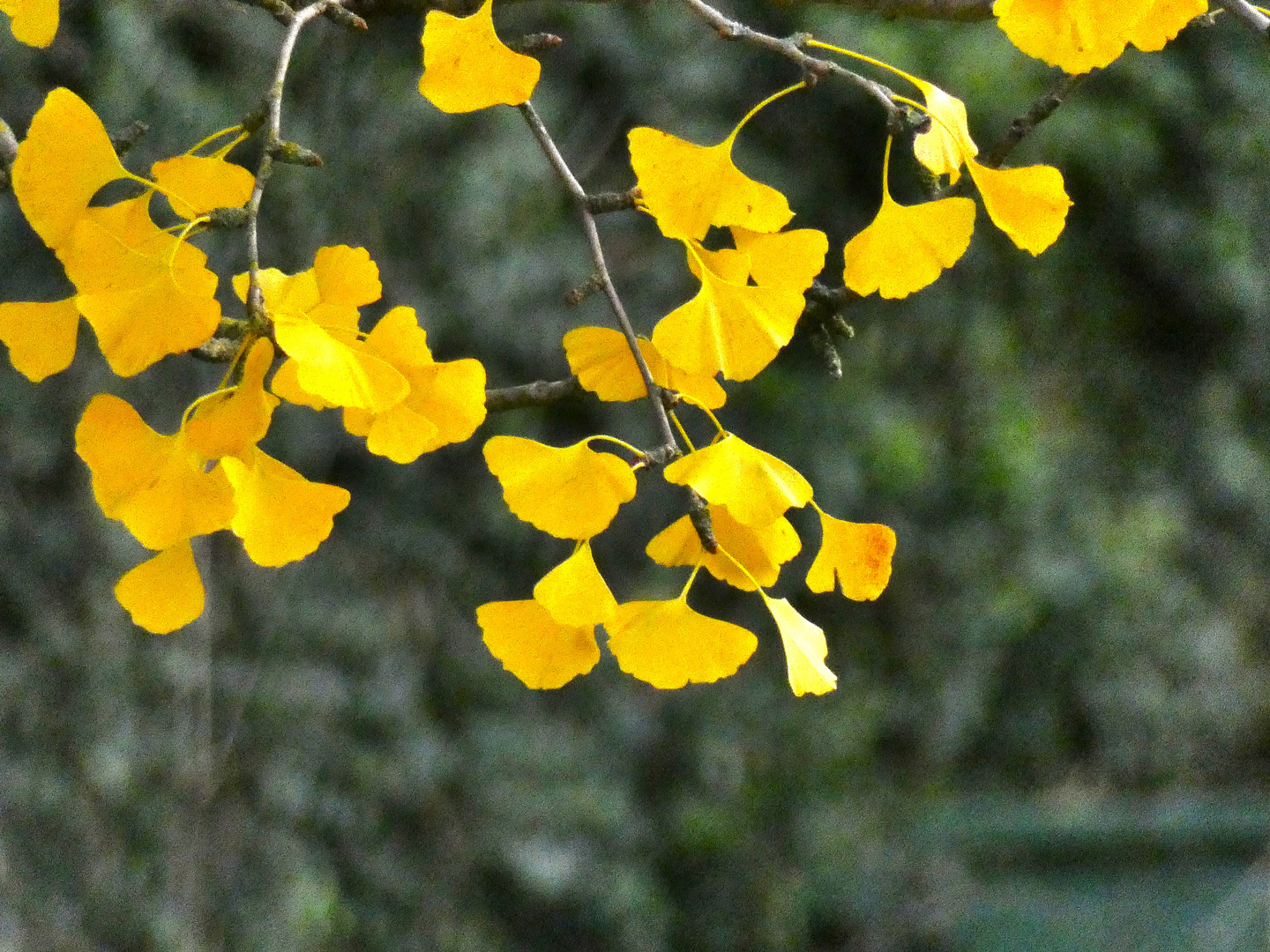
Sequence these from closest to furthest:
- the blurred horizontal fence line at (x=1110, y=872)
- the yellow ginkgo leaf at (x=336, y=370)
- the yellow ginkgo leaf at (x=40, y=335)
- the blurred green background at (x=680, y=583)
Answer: the yellow ginkgo leaf at (x=336, y=370)
the yellow ginkgo leaf at (x=40, y=335)
the blurred green background at (x=680, y=583)
the blurred horizontal fence line at (x=1110, y=872)

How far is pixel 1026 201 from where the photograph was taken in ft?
1.63

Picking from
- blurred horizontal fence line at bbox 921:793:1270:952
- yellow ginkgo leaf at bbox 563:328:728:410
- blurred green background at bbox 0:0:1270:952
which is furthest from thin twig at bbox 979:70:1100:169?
blurred horizontal fence line at bbox 921:793:1270:952

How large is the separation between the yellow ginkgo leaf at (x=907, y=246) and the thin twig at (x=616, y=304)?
0.31 ft

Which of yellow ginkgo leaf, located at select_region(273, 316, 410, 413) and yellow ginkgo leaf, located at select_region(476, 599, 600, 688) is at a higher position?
yellow ginkgo leaf, located at select_region(273, 316, 410, 413)

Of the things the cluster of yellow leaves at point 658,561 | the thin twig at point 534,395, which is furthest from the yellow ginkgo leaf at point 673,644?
the thin twig at point 534,395

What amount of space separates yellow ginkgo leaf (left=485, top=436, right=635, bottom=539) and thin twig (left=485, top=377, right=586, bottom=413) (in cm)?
6

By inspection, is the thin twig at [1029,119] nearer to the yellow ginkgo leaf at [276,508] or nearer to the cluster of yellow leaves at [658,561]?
the cluster of yellow leaves at [658,561]

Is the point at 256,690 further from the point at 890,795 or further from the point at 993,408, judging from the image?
the point at 993,408

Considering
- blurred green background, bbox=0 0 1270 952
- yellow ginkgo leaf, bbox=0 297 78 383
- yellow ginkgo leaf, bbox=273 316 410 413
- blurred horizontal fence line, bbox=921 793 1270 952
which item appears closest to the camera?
yellow ginkgo leaf, bbox=273 316 410 413

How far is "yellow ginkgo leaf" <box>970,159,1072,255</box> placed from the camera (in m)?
0.49

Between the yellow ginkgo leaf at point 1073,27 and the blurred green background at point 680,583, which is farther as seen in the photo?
the blurred green background at point 680,583

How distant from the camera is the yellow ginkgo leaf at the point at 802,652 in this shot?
1.61ft

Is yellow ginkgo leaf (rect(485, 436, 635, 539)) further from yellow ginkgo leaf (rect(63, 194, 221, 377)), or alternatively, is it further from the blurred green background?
the blurred green background

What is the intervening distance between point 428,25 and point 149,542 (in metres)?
0.22
